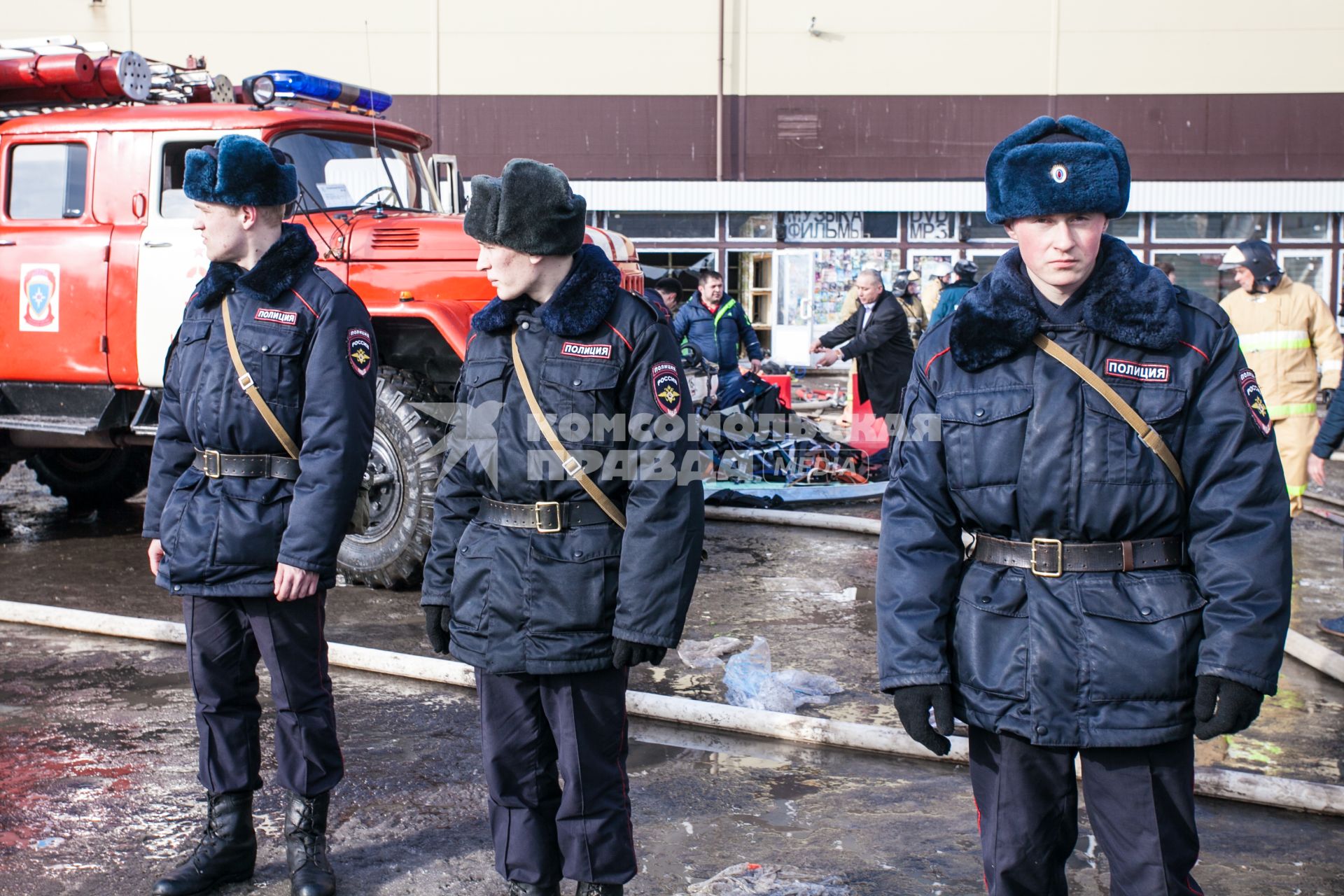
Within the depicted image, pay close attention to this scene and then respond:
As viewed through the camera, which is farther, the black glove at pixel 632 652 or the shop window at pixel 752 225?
the shop window at pixel 752 225

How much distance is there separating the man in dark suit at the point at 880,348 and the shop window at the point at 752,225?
1216 cm

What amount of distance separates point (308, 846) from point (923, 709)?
179cm

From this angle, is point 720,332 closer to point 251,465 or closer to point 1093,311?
point 251,465

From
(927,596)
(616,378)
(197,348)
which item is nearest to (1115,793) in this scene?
(927,596)

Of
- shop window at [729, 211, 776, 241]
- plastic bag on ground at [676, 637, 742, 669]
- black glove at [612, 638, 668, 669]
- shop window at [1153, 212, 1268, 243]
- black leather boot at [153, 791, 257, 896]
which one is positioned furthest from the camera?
shop window at [729, 211, 776, 241]

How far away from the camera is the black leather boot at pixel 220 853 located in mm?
3309

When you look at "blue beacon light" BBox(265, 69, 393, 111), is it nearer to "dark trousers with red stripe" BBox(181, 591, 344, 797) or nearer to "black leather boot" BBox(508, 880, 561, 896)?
"dark trousers with red stripe" BBox(181, 591, 344, 797)

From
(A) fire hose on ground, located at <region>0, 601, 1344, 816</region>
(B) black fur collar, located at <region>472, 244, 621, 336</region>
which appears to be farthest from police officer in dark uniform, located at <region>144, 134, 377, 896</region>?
(A) fire hose on ground, located at <region>0, 601, 1344, 816</region>

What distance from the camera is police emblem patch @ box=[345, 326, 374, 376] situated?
11.4 feet

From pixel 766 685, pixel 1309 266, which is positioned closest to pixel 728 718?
pixel 766 685

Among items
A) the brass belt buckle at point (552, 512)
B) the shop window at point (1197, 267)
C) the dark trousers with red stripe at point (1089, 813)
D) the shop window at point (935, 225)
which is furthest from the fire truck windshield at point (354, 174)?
the shop window at point (1197, 267)

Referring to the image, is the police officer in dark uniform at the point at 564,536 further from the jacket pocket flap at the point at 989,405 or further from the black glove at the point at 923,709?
the jacket pocket flap at the point at 989,405

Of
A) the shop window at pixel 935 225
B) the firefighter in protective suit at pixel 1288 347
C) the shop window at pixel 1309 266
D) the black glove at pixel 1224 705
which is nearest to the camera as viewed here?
the black glove at pixel 1224 705

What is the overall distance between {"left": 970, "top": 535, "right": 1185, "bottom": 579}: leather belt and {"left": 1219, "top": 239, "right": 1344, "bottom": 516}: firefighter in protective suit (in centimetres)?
543
